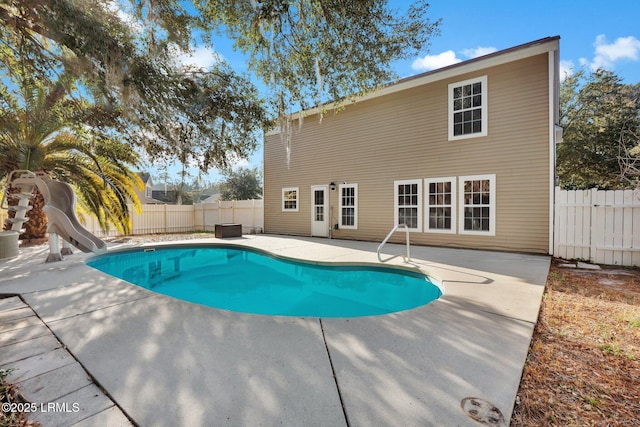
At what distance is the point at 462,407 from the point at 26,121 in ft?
33.3

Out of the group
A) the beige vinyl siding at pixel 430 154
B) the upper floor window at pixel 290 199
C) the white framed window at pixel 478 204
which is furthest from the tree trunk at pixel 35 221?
the white framed window at pixel 478 204

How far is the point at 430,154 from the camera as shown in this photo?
8.34 metres

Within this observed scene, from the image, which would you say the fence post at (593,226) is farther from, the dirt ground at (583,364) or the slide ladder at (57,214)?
the slide ladder at (57,214)

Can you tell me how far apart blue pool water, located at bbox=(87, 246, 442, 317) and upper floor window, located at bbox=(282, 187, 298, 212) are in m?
3.93

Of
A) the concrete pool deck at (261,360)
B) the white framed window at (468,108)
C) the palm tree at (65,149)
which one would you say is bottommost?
the concrete pool deck at (261,360)

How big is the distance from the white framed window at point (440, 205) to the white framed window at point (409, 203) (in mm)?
234

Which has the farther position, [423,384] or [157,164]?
[157,164]

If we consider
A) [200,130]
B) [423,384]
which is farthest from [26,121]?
[423,384]

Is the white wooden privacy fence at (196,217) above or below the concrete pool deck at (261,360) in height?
above

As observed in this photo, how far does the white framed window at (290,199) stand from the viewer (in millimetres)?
11633

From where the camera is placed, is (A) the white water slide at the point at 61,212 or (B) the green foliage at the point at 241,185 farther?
(B) the green foliage at the point at 241,185

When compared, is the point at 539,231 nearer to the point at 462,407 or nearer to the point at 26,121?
the point at 462,407

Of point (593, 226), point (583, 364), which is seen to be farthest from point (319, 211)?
point (583, 364)

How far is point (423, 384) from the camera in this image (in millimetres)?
1851
